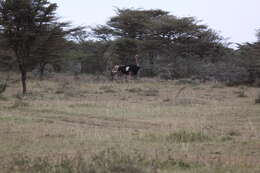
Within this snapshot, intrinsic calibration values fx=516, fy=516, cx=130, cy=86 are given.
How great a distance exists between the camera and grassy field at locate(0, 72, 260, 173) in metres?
6.41

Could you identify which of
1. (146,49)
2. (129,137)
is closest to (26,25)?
(129,137)

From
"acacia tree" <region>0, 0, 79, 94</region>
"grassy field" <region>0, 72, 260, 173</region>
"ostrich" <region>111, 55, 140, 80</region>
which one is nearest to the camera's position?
"grassy field" <region>0, 72, 260, 173</region>

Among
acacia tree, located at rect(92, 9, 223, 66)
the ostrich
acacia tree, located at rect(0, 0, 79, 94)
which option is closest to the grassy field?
acacia tree, located at rect(0, 0, 79, 94)

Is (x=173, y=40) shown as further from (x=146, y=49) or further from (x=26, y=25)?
(x=26, y=25)

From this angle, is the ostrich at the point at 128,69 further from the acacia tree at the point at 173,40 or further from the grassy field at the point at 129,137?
the grassy field at the point at 129,137

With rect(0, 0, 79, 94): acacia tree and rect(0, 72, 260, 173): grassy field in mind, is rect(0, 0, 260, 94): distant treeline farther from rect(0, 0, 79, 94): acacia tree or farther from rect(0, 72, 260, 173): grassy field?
rect(0, 72, 260, 173): grassy field

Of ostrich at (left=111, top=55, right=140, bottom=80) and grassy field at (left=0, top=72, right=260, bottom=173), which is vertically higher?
ostrich at (left=111, top=55, right=140, bottom=80)

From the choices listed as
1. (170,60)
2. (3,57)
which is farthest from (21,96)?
(170,60)

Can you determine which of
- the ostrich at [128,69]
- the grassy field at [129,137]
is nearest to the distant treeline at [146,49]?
the ostrich at [128,69]

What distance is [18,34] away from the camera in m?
19.2

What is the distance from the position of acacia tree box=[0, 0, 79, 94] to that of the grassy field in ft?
15.4

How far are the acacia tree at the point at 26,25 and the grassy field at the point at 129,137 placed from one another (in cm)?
468

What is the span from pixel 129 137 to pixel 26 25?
11741 mm

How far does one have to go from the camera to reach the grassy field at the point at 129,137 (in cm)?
641
